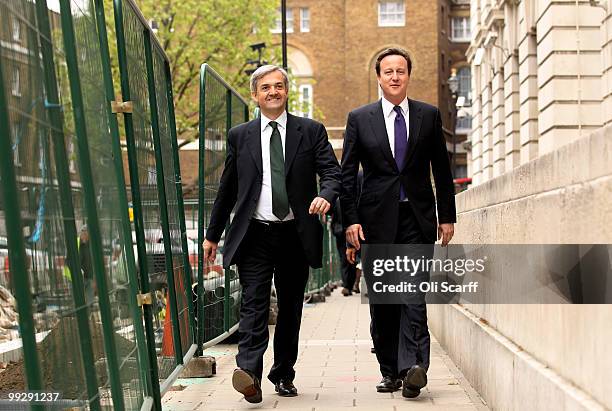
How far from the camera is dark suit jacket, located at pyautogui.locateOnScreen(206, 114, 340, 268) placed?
757 cm

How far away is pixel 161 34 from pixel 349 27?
31100mm

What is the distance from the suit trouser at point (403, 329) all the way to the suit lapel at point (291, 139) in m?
0.77

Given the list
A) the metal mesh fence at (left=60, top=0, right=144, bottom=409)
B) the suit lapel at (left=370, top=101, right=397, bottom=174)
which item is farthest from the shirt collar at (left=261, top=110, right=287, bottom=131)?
the metal mesh fence at (left=60, top=0, right=144, bottom=409)

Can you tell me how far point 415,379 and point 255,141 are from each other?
1808 millimetres

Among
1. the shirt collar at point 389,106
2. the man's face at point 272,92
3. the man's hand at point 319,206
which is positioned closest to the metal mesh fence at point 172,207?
the man's face at point 272,92

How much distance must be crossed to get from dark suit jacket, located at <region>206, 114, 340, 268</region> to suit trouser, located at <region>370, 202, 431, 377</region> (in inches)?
20.4

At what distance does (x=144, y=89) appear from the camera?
7176 millimetres

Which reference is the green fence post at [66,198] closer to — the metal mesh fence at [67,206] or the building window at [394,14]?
the metal mesh fence at [67,206]

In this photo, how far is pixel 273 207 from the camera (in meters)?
7.57

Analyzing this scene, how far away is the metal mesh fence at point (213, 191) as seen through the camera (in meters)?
9.41

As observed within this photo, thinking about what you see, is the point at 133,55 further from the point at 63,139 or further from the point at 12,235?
the point at 12,235

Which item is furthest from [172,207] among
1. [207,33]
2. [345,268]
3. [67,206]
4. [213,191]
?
[207,33]

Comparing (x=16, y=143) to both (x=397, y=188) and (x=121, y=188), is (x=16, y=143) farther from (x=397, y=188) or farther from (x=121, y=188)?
(x=397, y=188)

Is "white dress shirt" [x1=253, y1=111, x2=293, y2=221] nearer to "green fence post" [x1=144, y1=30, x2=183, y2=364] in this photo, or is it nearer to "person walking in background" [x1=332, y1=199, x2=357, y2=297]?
"green fence post" [x1=144, y1=30, x2=183, y2=364]
